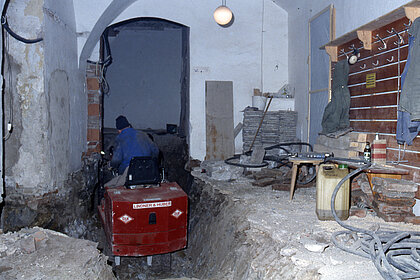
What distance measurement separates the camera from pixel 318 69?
5.93m

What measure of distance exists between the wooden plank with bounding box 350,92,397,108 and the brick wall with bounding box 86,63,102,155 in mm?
4173

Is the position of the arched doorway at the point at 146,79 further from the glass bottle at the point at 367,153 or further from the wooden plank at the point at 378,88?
the glass bottle at the point at 367,153

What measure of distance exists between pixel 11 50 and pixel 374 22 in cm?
402

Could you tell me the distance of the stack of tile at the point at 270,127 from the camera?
7.00 meters

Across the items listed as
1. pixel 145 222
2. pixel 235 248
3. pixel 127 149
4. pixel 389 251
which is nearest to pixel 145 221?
pixel 145 222

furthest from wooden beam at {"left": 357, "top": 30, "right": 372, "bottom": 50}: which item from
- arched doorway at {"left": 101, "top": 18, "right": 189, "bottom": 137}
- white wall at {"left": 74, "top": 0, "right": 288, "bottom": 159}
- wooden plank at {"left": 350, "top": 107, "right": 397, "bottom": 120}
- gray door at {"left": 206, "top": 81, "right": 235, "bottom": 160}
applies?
arched doorway at {"left": 101, "top": 18, "right": 189, "bottom": 137}

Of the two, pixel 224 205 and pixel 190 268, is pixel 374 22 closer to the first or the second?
pixel 224 205

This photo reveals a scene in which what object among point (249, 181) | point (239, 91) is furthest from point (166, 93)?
point (249, 181)

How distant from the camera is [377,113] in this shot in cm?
429

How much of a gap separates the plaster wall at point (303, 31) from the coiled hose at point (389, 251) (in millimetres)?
2805

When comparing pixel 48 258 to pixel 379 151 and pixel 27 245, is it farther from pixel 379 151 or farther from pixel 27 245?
pixel 379 151

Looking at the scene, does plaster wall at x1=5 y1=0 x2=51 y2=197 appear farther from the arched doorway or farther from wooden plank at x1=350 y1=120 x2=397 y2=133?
the arched doorway

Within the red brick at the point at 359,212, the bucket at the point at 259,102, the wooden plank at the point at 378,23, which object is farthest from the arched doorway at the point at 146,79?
the red brick at the point at 359,212

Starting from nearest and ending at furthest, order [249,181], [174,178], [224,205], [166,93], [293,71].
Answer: [224,205]
[249,181]
[293,71]
[174,178]
[166,93]
